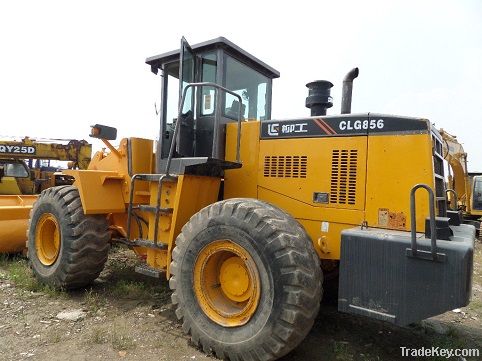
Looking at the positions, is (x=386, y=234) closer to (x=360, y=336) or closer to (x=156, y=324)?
(x=360, y=336)

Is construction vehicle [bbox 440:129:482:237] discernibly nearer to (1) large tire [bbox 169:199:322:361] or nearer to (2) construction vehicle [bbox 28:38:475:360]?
(2) construction vehicle [bbox 28:38:475:360]

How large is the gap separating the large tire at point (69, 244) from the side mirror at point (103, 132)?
2.52 feet

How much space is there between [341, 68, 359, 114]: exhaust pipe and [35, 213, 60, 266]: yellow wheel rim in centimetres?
386

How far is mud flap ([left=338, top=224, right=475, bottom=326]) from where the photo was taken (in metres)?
2.83

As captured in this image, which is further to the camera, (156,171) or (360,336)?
(156,171)

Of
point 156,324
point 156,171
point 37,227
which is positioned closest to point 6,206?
point 37,227

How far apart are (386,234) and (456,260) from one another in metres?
0.56

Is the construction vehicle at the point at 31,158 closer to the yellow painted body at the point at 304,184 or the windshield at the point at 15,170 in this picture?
the windshield at the point at 15,170

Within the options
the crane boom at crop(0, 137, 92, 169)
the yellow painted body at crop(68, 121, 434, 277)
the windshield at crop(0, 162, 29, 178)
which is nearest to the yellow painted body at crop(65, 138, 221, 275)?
the yellow painted body at crop(68, 121, 434, 277)

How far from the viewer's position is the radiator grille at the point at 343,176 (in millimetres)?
3863

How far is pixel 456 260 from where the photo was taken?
2.83m

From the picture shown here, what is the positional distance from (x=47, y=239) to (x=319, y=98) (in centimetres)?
404

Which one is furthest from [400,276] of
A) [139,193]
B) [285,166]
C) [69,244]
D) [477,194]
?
[477,194]

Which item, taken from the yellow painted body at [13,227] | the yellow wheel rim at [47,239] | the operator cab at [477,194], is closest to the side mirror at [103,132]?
the yellow wheel rim at [47,239]
